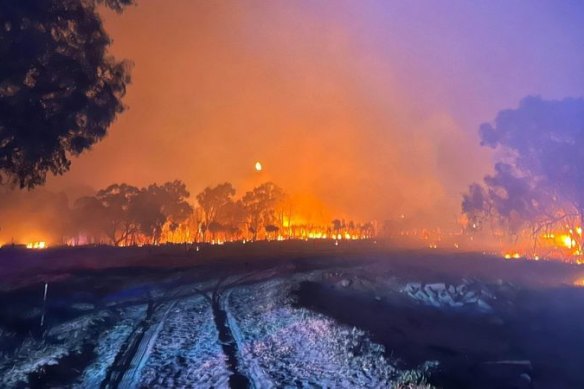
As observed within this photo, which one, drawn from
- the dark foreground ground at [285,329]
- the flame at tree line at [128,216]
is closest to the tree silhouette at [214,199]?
the flame at tree line at [128,216]

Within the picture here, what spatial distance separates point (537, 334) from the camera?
21.8m

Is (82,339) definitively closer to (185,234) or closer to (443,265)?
(443,265)

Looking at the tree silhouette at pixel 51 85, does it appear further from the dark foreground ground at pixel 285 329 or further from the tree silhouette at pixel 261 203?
the tree silhouette at pixel 261 203

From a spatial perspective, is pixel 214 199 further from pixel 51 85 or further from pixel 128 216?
pixel 51 85

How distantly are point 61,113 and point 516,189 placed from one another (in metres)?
60.8

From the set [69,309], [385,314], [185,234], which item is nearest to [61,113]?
[69,309]

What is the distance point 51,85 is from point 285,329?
1579cm

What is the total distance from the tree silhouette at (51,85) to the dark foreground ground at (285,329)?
23.8 feet

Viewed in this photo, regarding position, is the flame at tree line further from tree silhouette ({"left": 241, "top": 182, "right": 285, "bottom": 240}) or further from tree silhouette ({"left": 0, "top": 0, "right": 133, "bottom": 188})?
tree silhouette ({"left": 0, "top": 0, "right": 133, "bottom": 188})

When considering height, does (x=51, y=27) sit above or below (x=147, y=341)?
above

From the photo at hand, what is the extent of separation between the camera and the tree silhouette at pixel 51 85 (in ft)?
60.0

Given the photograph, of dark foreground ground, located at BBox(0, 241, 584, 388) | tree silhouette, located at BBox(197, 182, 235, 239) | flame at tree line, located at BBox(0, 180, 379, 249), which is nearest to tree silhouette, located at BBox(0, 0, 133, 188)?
dark foreground ground, located at BBox(0, 241, 584, 388)

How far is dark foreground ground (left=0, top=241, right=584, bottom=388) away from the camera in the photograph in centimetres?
1134

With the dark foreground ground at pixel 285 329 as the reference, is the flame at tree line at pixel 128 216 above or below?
above
